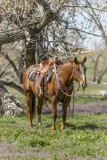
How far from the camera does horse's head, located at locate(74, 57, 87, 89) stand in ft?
44.0

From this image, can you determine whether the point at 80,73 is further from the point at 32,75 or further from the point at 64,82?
the point at 32,75

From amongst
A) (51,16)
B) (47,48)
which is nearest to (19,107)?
(47,48)

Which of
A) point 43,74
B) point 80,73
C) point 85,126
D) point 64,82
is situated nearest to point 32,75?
point 43,74

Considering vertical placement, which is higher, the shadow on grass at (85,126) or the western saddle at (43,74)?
the western saddle at (43,74)

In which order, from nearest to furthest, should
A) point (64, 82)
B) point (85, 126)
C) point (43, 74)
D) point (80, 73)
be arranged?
point (80, 73) → point (64, 82) → point (43, 74) → point (85, 126)

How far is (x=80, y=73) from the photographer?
44.5 ft

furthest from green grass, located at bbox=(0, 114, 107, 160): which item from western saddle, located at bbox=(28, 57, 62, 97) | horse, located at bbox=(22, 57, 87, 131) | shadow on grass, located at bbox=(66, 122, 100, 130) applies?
western saddle, located at bbox=(28, 57, 62, 97)

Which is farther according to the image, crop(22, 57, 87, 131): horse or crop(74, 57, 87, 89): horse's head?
crop(22, 57, 87, 131): horse

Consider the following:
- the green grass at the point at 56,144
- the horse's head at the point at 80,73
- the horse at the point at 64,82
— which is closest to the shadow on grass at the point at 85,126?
the horse at the point at 64,82

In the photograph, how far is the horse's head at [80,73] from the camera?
13.4m

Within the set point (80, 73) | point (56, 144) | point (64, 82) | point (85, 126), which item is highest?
point (80, 73)

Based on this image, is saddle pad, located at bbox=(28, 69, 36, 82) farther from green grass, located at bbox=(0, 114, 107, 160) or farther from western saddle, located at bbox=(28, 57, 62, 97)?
green grass, located at bbox=(0, 114, 107, 160)

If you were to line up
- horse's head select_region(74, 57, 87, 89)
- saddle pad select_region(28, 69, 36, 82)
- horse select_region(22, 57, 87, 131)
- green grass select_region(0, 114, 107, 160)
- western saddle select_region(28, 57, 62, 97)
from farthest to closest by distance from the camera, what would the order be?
saddle pad select_region(28, 69, 36, 82), western saddle select_region(28, 57, 62, 97), horse select_region(22, 57, 87, 131), horse's head select_region(74, 57, 87, 89), green grass select_region(0, 114, 107, 160)

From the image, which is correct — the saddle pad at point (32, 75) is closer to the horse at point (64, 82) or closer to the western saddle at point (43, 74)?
the western saddle at point (43, 74)
